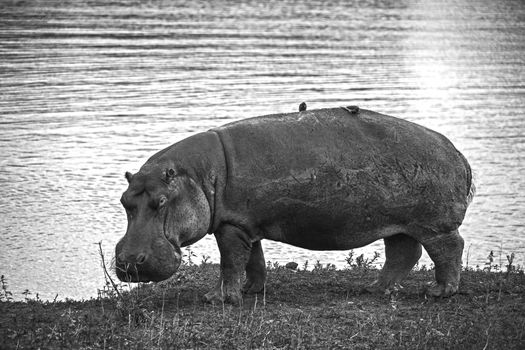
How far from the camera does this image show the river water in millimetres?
13594

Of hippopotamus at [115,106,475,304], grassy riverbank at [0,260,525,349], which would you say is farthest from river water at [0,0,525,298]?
hippopotamus at [115,106,475,304]

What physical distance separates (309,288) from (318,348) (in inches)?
76.2

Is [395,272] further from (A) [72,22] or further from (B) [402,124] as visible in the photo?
(A) [72,22]

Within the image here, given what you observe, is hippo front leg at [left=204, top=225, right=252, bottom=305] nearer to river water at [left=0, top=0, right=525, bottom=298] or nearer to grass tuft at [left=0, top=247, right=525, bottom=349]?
grass tuft at [left=0, top=247, right=525, bottom=349]

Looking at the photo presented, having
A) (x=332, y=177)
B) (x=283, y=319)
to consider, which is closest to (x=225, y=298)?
(x=283, y=319)

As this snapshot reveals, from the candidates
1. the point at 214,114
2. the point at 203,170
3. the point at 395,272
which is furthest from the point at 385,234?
the point at 214,114

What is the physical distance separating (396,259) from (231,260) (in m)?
1.67

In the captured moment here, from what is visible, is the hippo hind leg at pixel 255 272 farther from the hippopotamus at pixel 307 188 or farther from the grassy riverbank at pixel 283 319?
the grassy riverbank at pixel 283 319

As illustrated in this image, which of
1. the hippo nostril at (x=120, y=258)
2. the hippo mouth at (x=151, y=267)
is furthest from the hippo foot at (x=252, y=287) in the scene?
the hippo nostril at (x=120, y=258)

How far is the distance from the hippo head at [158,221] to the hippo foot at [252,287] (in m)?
0.92

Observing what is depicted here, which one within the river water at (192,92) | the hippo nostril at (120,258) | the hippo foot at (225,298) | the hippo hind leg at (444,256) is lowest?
the river water at (192,92)

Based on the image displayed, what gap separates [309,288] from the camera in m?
9.86

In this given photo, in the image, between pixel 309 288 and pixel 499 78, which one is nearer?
pixel 309 288

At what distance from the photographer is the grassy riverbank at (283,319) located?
7977 mm
